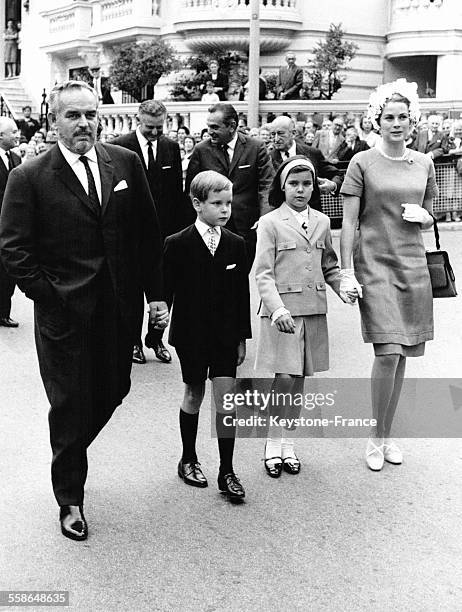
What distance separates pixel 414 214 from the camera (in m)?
5.66

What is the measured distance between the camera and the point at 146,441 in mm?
6293

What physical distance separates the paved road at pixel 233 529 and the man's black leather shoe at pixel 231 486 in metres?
0.06

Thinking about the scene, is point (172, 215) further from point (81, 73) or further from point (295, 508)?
point (81, 73)

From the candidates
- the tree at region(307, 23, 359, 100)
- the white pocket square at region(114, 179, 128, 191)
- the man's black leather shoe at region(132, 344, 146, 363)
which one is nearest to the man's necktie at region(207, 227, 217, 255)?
the white pocket square at region(114, 179, 128, 191)

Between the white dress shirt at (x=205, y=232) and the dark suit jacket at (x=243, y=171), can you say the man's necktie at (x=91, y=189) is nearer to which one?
the white dress shirt at (x=205, y=232)

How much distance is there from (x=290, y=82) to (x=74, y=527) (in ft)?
73.4

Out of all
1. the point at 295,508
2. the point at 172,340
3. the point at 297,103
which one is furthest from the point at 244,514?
the point at 297,103

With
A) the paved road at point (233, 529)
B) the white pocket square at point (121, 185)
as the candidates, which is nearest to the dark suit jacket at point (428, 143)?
the paved road at point (233, 529)

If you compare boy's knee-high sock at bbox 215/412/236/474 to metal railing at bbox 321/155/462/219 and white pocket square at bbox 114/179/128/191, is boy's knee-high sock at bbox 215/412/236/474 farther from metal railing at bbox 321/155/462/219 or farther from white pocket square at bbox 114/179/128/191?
metal railing at bbox 321/155/462/219

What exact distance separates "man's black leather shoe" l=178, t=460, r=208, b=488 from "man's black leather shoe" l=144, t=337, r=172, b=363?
2.95m

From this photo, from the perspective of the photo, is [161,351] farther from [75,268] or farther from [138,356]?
[75,268]

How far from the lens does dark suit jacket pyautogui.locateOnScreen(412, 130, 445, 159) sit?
17.8 metres

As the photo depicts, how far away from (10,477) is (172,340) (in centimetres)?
120

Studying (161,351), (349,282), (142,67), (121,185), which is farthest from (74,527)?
(142,67)
